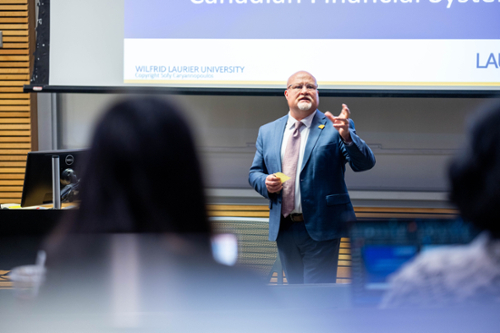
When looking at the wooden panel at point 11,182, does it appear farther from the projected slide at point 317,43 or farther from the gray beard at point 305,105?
the gray beard at point 305,105

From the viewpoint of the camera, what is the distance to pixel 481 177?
0.45 m

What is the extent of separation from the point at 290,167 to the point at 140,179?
1665 mm

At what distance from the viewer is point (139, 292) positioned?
0.47 metres

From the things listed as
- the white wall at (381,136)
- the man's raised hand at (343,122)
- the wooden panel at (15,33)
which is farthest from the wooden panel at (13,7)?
the man's raised hand at (343,122)

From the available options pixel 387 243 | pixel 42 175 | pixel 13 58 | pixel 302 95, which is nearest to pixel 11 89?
pixel 13 58

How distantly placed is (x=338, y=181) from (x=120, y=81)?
2.05 meters

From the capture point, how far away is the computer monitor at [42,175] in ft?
6.89

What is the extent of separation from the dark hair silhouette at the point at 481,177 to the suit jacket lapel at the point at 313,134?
1.60 m

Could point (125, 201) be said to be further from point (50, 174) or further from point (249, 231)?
point (50, 174)

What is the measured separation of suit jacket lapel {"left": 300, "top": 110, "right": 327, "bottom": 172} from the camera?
2.08 metres

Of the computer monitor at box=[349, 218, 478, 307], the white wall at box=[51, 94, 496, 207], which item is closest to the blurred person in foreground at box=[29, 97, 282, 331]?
the computer monitor at box=[349, 218, 478, 307]

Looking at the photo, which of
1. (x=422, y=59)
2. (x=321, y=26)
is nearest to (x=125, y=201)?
(x=321, y=26)

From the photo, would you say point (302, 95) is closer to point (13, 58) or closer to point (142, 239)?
point (142, 239)

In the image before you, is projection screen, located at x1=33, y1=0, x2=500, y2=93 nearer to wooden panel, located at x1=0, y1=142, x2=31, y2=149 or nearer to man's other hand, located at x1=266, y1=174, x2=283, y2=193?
wooden panel, located at x1=0, y1=142, x2=31, y2=149
